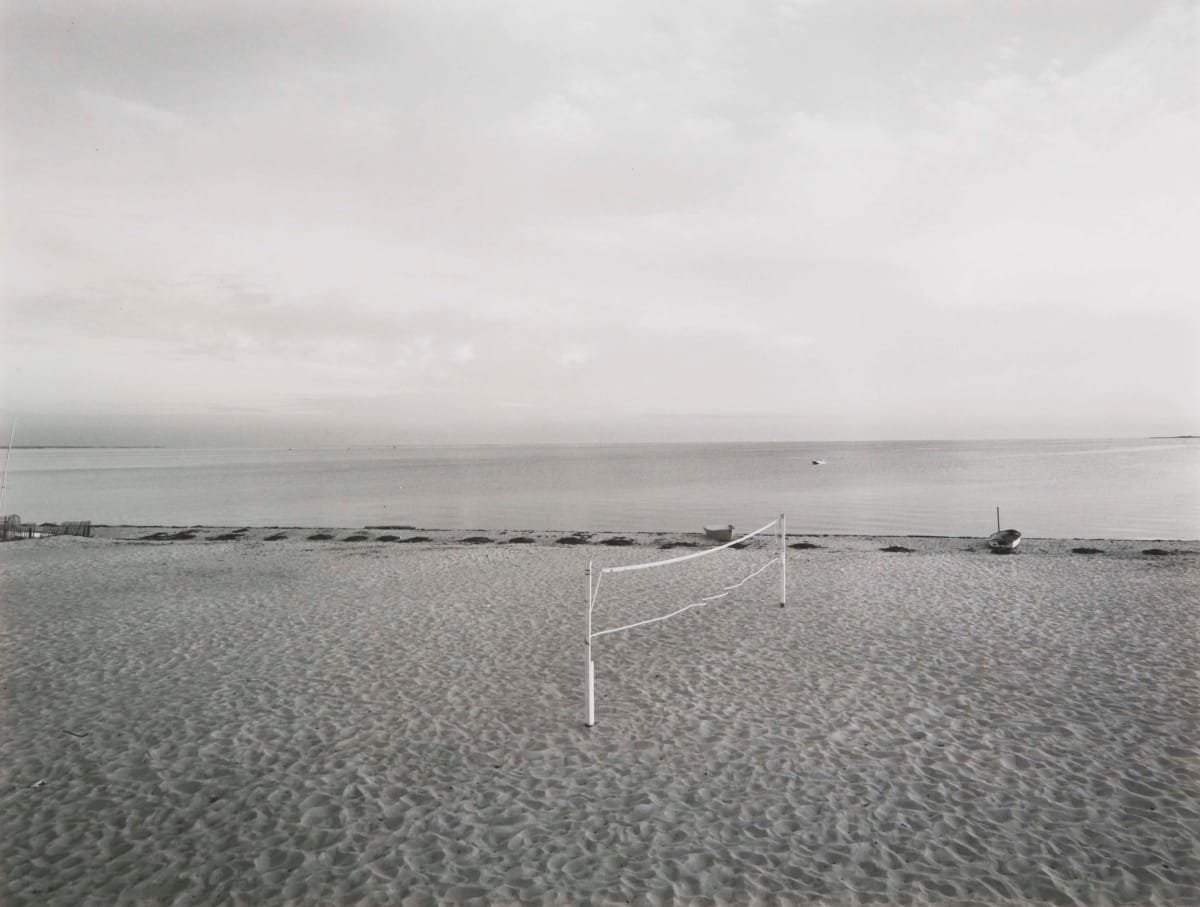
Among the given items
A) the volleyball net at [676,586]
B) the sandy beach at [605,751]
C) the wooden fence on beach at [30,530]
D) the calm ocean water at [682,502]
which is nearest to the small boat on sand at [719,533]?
the volleyball net at [676,586]

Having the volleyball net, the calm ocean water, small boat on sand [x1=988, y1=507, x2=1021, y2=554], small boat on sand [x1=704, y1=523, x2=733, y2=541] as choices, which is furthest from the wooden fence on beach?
small boat on sand [x1=988, y1=507, x2=1021, y2=554]

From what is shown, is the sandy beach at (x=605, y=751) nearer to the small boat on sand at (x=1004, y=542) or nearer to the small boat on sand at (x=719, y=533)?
the small boat on sand at (x=1004, y=542)

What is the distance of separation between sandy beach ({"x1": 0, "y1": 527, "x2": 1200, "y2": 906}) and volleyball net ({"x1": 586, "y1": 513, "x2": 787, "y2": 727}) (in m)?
0.16

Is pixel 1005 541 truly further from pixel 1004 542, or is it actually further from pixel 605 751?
pixel 605 751

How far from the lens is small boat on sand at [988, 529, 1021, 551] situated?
55.9 ft

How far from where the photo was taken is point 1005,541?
17.2 metres

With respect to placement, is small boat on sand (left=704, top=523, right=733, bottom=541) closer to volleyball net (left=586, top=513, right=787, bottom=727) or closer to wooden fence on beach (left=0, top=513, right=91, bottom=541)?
volleyball net (left=586, top=513, right=787, bottom=727)

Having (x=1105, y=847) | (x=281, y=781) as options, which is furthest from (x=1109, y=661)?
(x=281, y=781)

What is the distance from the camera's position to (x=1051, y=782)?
530cm

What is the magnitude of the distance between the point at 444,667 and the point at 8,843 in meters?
4.14

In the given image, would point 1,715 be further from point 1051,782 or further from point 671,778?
point 1051,782

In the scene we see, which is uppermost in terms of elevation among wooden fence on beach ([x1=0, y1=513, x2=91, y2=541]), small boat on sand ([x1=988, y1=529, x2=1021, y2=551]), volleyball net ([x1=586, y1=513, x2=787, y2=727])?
wooden fence on beach ([x1=0, y1=513, x2=91, y2=541])

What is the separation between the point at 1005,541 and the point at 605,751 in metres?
15.0

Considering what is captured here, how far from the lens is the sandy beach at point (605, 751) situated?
4.27m
